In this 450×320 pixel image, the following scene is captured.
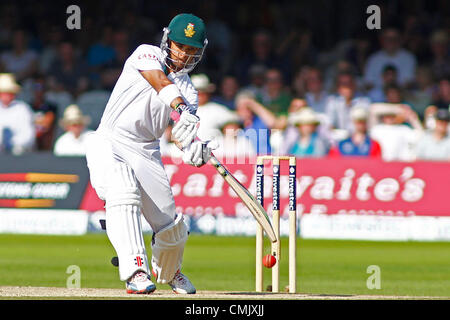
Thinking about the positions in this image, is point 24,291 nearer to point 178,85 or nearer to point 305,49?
point 178,85

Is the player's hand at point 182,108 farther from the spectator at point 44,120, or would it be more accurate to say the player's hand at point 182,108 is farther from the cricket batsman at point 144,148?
the spectator at point 44,120

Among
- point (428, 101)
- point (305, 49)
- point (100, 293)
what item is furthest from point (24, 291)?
point (305, 49)

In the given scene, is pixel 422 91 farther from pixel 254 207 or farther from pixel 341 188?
pixel 254 207

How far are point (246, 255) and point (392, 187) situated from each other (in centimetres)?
250

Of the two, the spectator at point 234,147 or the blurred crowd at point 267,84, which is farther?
the blurred crowd at point 267,84

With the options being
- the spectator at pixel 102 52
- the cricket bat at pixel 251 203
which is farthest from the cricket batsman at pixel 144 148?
the spectator at pixel 102 52

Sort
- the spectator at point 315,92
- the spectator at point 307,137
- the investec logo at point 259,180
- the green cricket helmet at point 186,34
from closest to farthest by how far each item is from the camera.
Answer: the green cricket helmet at point 186,34
the investec logo at point 259,180
the spectator at point 307,137
the spectator at point 315,92

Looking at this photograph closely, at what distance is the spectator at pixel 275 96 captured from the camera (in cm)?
1560

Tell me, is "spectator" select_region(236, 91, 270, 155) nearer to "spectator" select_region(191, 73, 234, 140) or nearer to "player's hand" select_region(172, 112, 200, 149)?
"spectator" select_region(191, 73, 234, 140)

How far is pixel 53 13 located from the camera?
1889cm

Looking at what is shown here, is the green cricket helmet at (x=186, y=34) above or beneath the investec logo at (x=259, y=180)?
above

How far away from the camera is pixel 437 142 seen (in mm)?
14195

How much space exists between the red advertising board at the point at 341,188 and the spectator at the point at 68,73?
3062 millimetres

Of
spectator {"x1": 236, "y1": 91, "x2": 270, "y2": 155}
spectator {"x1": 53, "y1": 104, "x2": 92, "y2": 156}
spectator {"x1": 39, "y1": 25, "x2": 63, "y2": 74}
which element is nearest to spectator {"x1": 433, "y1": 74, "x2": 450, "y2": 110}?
spectator {"x1": 236, "y1": 91, "x2": 270, "y2": 155}
